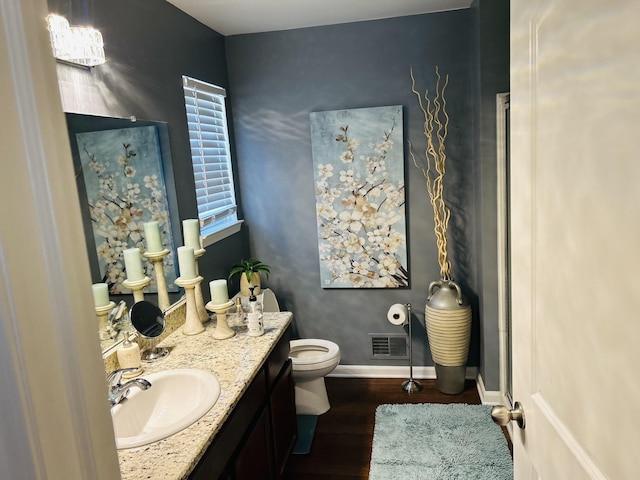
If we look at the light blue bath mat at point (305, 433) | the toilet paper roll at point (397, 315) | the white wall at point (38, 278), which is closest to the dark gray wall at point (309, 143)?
the toilet paper roll at point (397, 315)

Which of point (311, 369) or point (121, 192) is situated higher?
point (121, 192)

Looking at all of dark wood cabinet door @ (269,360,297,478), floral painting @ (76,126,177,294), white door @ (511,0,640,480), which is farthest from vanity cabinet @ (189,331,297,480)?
white door @ (511,0,640,480)

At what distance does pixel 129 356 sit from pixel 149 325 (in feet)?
0.55

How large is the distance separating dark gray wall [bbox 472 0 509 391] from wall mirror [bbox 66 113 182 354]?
5.65ft

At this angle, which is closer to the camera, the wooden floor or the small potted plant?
the wooden floor

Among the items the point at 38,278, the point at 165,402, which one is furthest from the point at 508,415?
the point at 165,402

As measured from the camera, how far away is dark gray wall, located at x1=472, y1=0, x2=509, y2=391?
104 inches

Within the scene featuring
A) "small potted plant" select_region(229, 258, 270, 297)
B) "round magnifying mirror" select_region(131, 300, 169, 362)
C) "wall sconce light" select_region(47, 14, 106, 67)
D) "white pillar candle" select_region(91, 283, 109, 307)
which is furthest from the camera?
"small potted plant" select_region(229, 258, 270, 297)

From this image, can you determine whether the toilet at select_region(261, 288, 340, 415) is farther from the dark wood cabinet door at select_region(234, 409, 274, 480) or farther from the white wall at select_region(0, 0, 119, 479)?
the white wall at select_region(0, 0, 119, 479)

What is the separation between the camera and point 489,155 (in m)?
2.75

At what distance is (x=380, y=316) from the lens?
3443 mm

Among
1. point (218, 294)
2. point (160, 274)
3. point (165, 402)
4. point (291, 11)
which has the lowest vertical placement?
point (165, 402)

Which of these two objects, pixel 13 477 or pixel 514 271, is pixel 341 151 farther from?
pixel 13 477

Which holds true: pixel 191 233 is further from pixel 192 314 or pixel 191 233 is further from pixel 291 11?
pixel 291 11
